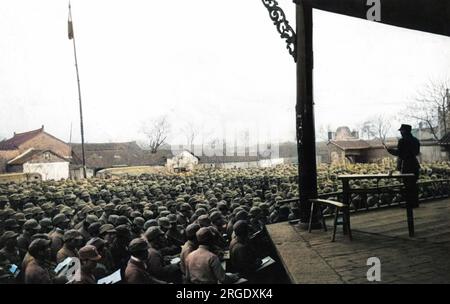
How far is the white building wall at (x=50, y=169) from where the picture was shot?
616 cm

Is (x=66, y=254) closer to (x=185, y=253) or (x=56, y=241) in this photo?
(x=56, y=241)

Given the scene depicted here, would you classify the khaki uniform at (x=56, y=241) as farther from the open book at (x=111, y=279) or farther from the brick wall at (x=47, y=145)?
the open book at (x=111, y=279)

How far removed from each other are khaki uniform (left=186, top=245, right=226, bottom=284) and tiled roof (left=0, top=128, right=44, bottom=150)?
140 inches

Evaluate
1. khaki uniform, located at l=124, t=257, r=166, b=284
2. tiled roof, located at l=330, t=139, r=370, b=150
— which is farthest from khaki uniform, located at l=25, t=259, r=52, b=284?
tiled roof, located at l=330, t=139, r=370, b=150

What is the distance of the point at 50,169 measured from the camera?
646 centimetres

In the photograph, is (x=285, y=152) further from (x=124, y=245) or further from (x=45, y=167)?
(x=45, y=167)

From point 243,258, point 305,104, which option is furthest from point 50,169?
point 305,104

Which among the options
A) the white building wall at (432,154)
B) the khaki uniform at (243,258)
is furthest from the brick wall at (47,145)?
the white building wall at (432,154)

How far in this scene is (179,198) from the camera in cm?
905

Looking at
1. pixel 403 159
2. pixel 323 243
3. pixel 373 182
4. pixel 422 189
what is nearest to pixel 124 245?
pixel 323 243

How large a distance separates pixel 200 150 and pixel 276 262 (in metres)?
2.80

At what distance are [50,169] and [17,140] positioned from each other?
0.90 metres

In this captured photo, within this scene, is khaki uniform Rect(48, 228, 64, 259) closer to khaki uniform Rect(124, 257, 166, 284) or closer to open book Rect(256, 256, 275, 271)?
khaki uniform Rect(124, 257, 166, 284)

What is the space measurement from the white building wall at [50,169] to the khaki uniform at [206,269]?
11.0 feet
